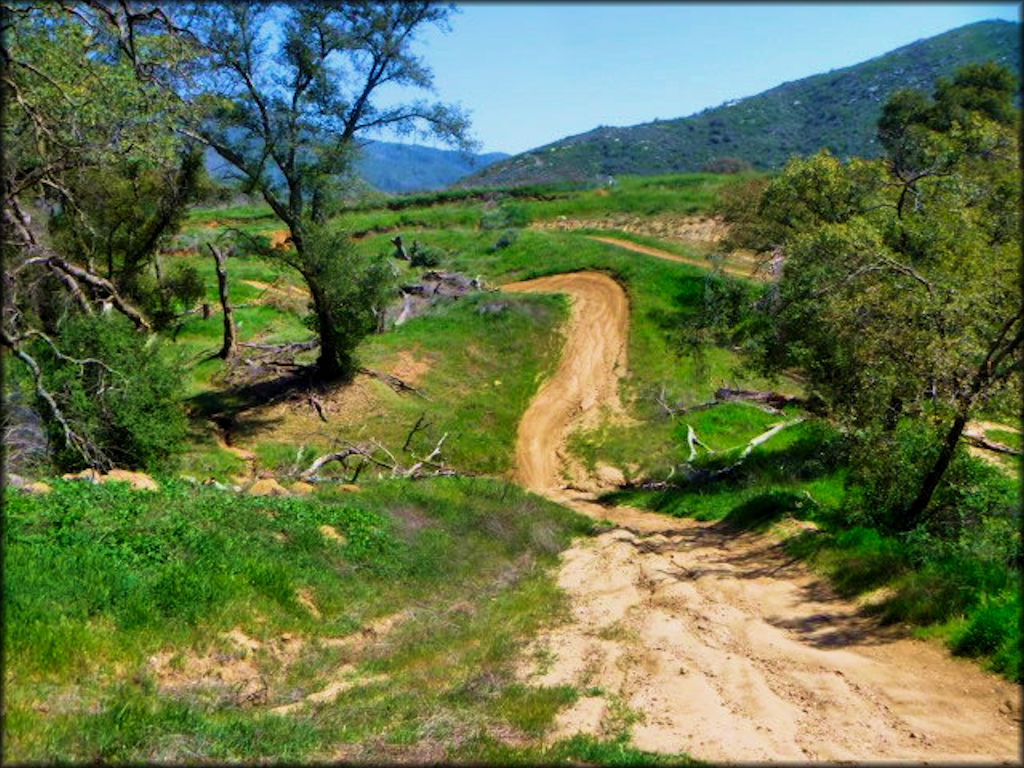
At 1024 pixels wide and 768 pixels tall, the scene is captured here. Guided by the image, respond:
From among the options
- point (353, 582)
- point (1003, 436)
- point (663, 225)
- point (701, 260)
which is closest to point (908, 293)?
point (1003, 436)

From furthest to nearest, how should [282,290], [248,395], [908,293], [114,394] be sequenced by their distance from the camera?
[282,290] → [248,395] → [114,394] → [908,293]

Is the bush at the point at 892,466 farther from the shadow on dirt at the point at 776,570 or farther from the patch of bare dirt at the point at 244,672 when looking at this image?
the patch of bare dirt at the point at 244,672

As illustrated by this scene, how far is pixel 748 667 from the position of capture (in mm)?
8336

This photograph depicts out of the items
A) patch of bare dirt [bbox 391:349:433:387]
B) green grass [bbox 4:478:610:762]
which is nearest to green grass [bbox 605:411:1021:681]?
green grass [bbox 4:478:610:762]

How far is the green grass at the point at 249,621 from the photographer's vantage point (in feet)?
19.2

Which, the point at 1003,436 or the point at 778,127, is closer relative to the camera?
the point at 1003,436

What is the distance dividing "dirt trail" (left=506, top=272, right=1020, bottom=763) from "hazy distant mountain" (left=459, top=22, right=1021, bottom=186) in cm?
8569

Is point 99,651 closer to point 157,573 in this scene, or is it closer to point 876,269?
point 157,573

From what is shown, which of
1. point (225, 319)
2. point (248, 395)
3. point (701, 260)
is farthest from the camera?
point (701, 260)

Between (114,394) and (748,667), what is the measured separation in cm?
1328

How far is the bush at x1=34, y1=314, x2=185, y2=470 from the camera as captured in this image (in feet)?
46.4

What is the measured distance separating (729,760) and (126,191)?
2444 centimetres

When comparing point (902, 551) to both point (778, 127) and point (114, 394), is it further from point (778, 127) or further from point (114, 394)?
point (778, 127)

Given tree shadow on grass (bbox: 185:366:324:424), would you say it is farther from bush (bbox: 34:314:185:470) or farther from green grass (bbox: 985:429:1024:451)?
green grass (bbox: 985:429:1024:451)
